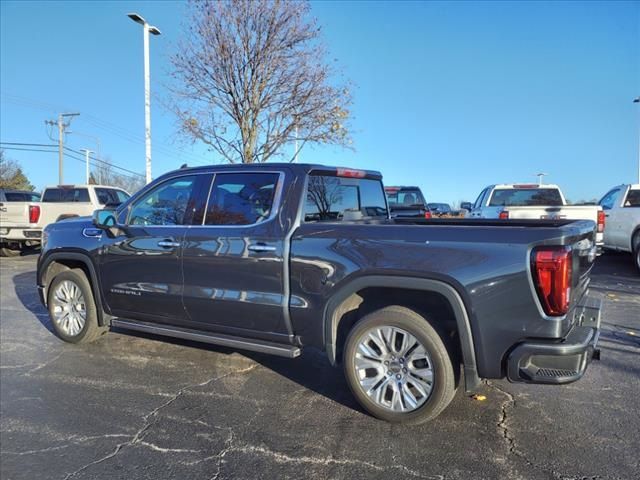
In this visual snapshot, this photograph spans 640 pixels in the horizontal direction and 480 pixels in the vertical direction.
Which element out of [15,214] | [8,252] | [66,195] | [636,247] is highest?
[66,195]

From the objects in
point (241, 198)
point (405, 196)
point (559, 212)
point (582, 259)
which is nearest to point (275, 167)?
point (241, 198)

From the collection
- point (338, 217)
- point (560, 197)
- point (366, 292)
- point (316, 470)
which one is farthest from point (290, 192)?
point (560, 197)

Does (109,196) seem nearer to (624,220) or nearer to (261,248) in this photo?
(261,248)

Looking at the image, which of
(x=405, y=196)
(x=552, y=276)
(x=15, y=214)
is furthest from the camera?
(x=405, y=196)

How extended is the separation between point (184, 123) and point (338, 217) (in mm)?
10799

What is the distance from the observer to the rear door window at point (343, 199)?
4.14m

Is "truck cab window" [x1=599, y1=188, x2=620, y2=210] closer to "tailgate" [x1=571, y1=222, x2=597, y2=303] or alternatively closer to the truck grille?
"tailgate" [x1=571, y1=222, x2=597, y2=303]

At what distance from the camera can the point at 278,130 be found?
1416 centimetres

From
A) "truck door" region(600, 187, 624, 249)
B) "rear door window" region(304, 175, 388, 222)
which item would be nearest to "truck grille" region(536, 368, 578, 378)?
"rear door window" region(304, 175, 388, 222)

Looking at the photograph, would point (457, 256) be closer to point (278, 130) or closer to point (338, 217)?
point (338, 217)

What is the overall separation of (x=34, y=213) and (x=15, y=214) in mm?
463

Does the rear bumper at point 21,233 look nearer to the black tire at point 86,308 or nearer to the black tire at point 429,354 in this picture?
the black tire at point 86,308

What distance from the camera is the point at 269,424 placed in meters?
3.54

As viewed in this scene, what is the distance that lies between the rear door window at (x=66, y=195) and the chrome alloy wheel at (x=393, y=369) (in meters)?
12.4
